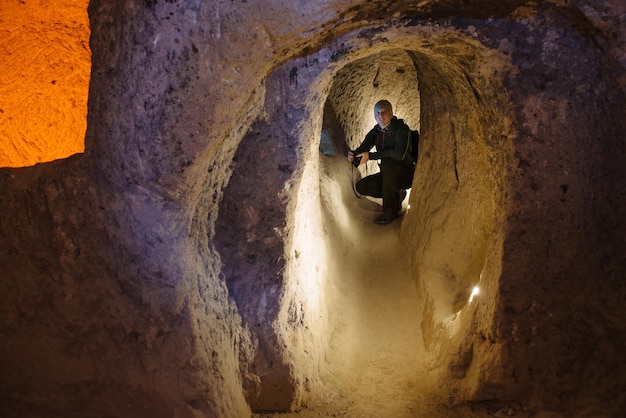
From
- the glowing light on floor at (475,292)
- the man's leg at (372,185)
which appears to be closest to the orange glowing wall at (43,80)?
the glowing light on floor at (475,292)

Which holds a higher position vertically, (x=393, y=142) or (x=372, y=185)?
(x=393, y=142)

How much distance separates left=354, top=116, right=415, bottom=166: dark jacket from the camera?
471cm

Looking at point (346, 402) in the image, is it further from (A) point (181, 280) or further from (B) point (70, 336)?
(B) point (70, 336)

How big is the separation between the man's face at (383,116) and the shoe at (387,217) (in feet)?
3.45

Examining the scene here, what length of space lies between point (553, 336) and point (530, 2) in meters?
1.76

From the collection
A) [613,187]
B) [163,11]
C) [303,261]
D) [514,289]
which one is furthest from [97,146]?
[613,187]

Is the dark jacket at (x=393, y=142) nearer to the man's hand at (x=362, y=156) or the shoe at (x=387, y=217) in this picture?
the man's hand at (x=362, y=156)

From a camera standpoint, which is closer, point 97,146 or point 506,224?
point 97,146

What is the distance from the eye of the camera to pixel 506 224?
2311 millimetres

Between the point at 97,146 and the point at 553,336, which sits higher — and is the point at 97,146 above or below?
above

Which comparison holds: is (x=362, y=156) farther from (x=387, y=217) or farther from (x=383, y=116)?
(x=387, y=217)

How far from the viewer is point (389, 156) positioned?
15.4 ft

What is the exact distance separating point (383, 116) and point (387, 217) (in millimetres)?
1216

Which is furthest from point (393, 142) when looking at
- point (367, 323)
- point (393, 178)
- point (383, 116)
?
point (367, 323)
